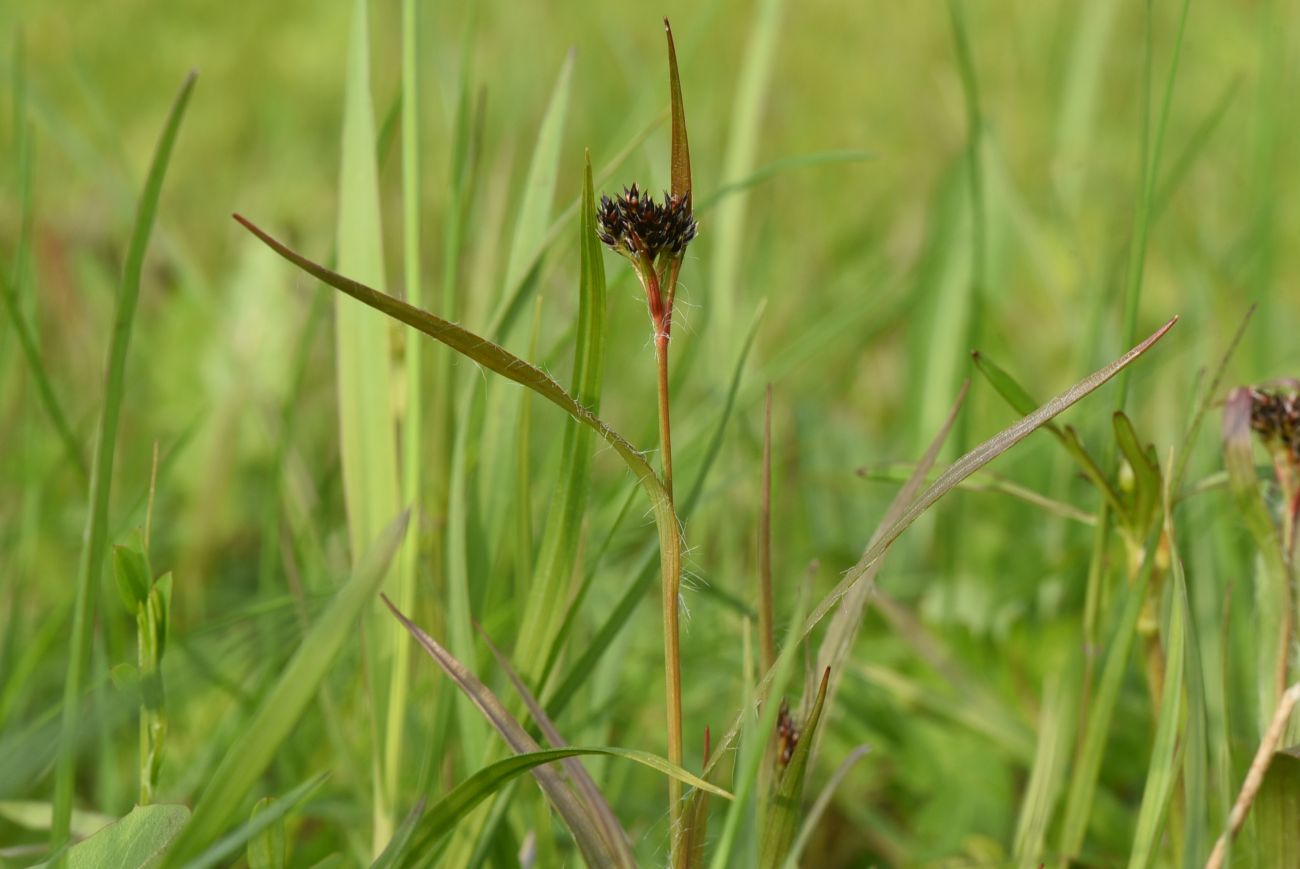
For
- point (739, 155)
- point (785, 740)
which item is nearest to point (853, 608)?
point (785, 740)

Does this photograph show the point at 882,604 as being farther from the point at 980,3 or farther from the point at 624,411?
the point at 980,3

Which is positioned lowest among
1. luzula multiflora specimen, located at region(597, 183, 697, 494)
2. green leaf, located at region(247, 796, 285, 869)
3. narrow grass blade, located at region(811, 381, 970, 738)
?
green leaf, located at region(247, 796, 285, 869)

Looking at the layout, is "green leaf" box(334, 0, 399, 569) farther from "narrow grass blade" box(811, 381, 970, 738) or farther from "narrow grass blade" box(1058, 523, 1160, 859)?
"narrow grass blade" box(1058, 523, 1160, 859)

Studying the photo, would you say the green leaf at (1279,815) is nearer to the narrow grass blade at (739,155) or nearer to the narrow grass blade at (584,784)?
the narrow grass blade at (584,784)

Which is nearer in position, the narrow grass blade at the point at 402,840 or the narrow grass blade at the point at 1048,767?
the narrow grass blade at the point at 402,840

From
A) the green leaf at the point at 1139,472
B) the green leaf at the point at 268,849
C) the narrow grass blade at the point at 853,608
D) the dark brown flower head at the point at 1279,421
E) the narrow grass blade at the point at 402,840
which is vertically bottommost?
the green leaf at the point at 268,849

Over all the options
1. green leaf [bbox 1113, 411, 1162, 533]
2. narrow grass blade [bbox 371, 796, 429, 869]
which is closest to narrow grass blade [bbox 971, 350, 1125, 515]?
green leaf [bbox 1113, 411, 1162, 533]

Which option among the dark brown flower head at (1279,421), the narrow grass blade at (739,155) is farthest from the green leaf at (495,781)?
the narrow grass blade at (739,155)
